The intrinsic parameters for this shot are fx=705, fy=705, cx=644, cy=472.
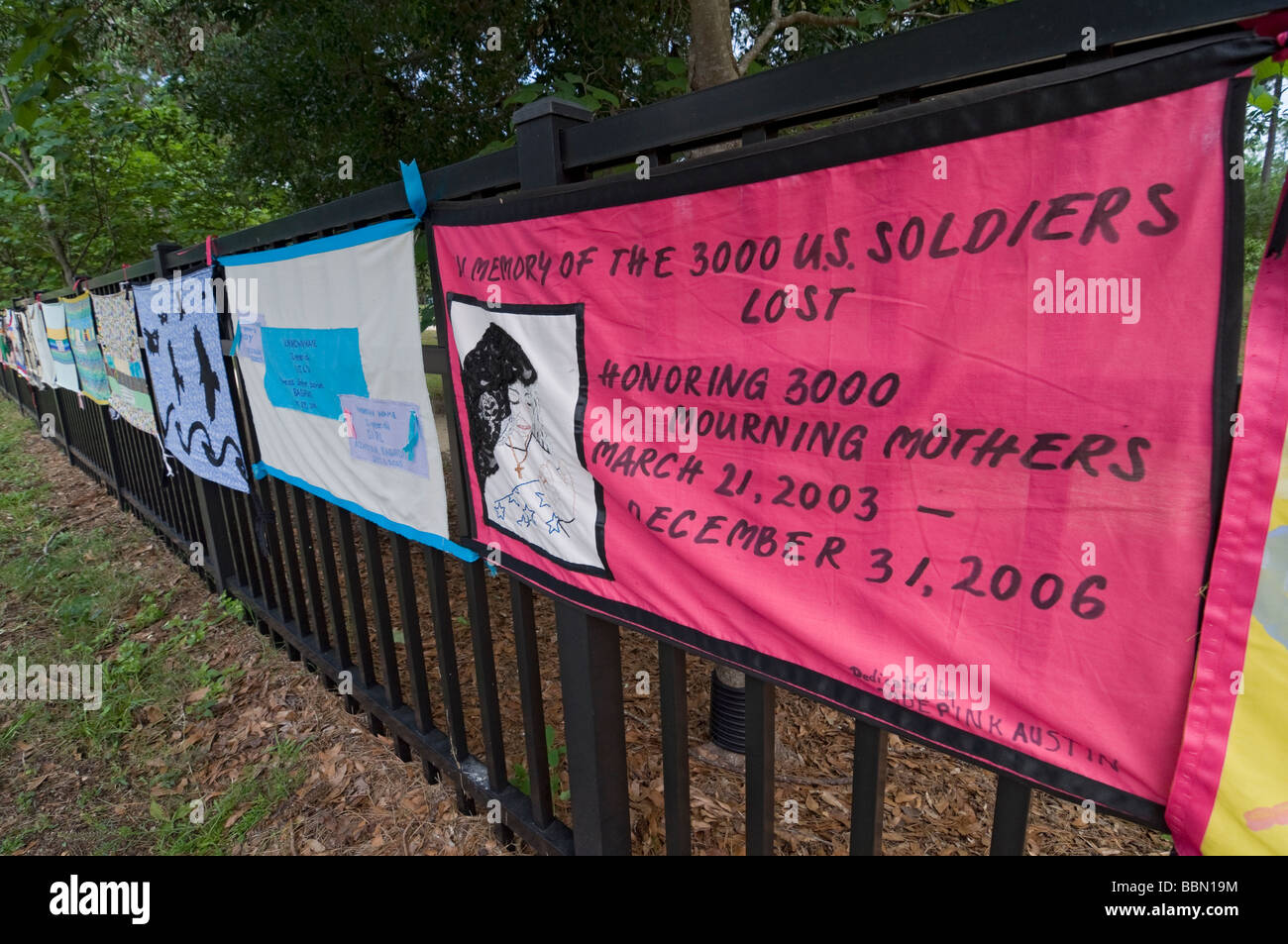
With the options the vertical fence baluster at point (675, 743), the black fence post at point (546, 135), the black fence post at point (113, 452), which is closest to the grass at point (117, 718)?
the black fence post at point (113, 452)

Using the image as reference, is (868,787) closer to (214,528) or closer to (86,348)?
(214,528)

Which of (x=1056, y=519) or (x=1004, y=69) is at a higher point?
(x=1004, y=69)

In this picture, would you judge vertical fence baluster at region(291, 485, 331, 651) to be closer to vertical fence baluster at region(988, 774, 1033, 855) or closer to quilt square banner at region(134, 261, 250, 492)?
quilt square banner at region(134, 261, 250, 492)

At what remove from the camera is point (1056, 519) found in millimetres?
1118

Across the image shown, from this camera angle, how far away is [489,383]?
7.21ft

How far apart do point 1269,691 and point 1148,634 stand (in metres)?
0.15

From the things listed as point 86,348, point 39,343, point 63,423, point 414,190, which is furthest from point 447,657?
point 63,423

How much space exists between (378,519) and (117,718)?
225 centimetres

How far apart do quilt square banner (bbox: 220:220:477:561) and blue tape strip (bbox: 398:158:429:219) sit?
0.20ft

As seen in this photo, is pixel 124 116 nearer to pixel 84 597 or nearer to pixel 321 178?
pixel 321 178

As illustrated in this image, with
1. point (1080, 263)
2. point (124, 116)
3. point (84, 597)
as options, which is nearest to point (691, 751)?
point (1080, 263)

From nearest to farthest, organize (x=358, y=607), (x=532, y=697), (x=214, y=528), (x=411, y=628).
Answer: (x=532, y=697) < (x=411, y=628) < (x=358, y=607) < (x=214, y=528)

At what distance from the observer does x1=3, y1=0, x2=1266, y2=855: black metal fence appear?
3.76 feet

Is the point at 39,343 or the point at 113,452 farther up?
the point at 39,343
